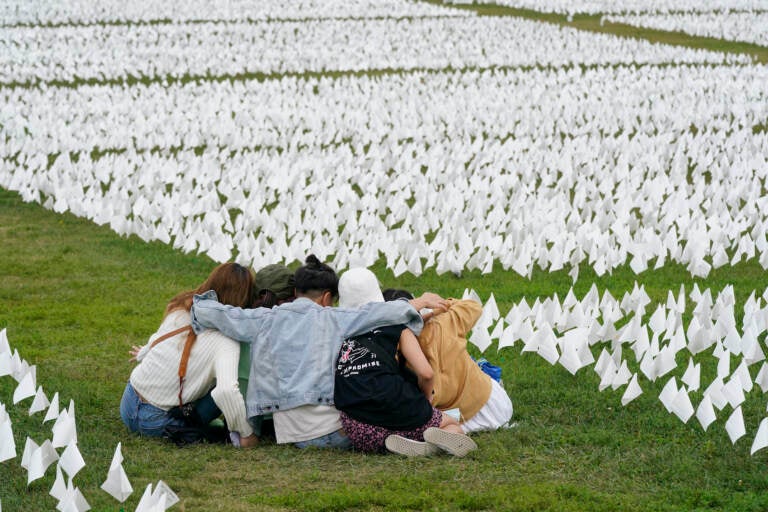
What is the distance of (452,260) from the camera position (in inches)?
368

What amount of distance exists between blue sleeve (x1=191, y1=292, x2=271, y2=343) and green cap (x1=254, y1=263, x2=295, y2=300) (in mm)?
361

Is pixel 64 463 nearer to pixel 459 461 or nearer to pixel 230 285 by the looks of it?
pixel 230 285

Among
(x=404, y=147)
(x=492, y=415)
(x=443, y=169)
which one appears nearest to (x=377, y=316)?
(x=492, y=415)

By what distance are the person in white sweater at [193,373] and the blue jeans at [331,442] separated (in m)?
0.30

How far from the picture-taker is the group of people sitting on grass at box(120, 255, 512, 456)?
17.4 ft

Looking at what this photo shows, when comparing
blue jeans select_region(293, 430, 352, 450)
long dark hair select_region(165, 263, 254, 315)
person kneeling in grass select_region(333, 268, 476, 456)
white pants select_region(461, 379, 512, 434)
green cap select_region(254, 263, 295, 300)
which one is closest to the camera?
person kneeling in grass select_region(333, 268, 476, 456)

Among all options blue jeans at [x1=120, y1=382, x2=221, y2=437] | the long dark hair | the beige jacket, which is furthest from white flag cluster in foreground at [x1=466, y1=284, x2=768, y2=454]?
blue jeans at [x1=120, y1=382, x2=221, y2=437]

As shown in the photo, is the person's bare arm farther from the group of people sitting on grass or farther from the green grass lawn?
the green grass lawn

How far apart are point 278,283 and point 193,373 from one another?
2.26ft

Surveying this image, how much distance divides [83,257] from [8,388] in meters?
3.86

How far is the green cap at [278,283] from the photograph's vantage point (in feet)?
19.2

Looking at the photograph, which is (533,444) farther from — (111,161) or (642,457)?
(111,161)

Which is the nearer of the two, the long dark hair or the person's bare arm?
the person's bare arm

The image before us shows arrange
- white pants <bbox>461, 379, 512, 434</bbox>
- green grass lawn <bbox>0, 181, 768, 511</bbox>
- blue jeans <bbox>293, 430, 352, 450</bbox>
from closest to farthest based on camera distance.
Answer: green grass lawn <bbox>0, 181, 768, 511</bbox> → blue jeans <bbox>293, 430, 352, 450</bbox> → white pants <bbox>461, 379, 512, 434</bbox>
